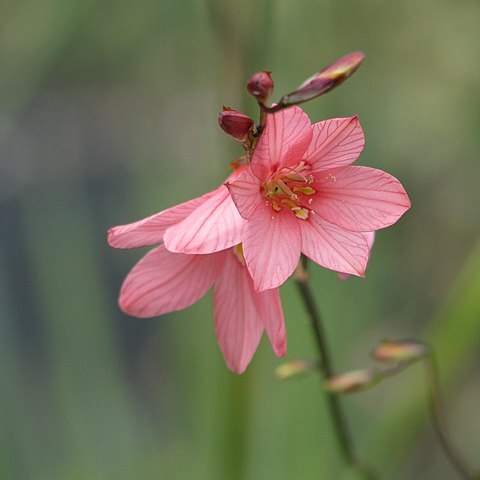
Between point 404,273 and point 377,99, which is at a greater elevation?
point 377,99

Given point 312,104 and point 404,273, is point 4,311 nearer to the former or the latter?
point 312,104

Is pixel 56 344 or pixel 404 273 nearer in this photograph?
pixel 56 344

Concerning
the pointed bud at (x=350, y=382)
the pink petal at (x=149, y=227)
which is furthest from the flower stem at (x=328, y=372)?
the pink petal at (x=149, y=227)

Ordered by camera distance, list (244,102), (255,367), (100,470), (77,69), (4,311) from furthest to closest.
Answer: (77,69), (4,311), (100,470), (255,367), (244,102)

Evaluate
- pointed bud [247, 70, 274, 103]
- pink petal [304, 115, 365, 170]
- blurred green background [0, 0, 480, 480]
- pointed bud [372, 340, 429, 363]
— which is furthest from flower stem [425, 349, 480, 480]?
pointed bud [247, 70, 274, 103]

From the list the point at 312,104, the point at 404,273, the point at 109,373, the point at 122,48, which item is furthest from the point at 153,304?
the point at 122,48
